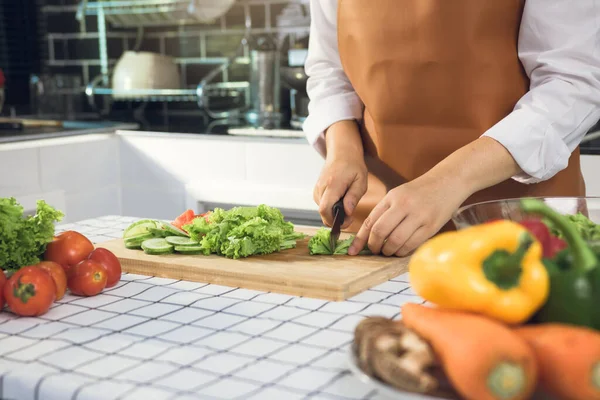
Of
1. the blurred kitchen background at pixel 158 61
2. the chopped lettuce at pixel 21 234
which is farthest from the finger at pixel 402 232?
the blurred kitchen background at pixel 158 61

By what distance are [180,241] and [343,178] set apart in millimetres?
307

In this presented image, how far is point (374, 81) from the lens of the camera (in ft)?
5.04

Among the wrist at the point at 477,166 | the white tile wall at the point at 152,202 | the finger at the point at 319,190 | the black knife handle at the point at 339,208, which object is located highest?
the wrist at the point at 477,166

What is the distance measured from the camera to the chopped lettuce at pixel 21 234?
1.12 m

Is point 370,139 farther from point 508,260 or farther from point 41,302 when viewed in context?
point 508,260

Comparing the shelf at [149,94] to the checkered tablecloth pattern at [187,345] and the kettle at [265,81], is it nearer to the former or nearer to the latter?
the kettle at [265,81]

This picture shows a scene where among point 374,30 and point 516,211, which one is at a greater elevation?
point 374,30

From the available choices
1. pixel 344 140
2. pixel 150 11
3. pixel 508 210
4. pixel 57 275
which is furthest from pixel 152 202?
pixel 508 210

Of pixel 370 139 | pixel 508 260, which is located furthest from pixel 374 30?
pixel 508 260

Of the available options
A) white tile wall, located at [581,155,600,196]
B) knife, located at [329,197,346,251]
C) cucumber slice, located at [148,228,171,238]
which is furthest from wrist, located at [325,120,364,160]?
white tile wall, located at [581,155,600,196]

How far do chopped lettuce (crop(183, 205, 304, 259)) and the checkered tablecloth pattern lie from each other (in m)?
0.12

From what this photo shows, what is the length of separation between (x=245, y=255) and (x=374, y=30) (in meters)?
0.51

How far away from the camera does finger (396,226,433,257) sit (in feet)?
4.13

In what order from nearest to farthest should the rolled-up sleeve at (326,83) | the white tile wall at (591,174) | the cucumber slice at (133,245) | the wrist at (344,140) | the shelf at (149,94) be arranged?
the cucumber slice at (133,245)
the wrist at (344,140)
the rolled-up sleeve at (326,83)
the white tile wall at (591,174)
the shelf at (149,94)
